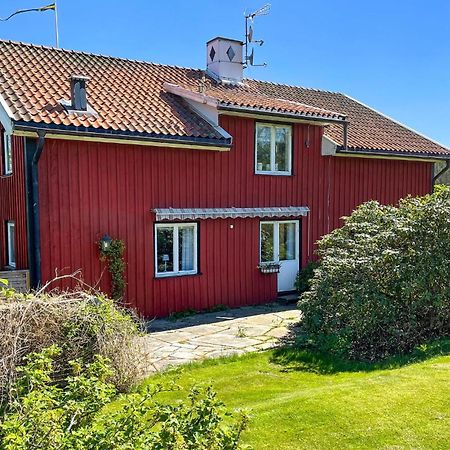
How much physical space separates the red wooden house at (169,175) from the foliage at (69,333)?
3.91m

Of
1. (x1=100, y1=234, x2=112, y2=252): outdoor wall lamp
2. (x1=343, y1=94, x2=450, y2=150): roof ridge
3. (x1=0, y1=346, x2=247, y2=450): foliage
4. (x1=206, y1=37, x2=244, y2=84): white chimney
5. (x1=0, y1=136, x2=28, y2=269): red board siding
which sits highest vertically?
(x1=206, y1=37, x2=244, y2=84): white chimney

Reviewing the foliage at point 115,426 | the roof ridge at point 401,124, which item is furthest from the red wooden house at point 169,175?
the foliage at point 115,426

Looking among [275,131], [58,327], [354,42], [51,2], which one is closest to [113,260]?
[58,327]

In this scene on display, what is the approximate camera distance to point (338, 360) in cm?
830

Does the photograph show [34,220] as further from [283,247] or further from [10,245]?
[283,247]

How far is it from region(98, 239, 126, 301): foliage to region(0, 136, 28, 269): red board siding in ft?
6.26

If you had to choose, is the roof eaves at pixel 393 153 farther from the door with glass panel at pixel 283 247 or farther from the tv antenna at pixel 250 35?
the tv antenna at pixel 250 35

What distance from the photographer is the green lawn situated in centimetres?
472

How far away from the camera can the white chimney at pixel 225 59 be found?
16594 millimetres

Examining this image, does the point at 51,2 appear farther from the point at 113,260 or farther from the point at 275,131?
the point at 113,260

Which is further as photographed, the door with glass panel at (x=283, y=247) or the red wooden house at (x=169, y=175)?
the door with glass panel at (x=283, y=247)

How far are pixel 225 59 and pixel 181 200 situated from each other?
672 centimetres

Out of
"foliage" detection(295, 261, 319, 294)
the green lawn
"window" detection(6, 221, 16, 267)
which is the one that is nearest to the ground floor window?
"foliage" detection(295, 261, 319, 294)

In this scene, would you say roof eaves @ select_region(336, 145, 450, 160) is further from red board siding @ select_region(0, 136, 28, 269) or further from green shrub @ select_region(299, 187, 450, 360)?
red board siding @ select_region(0, 136, 28, 269)
